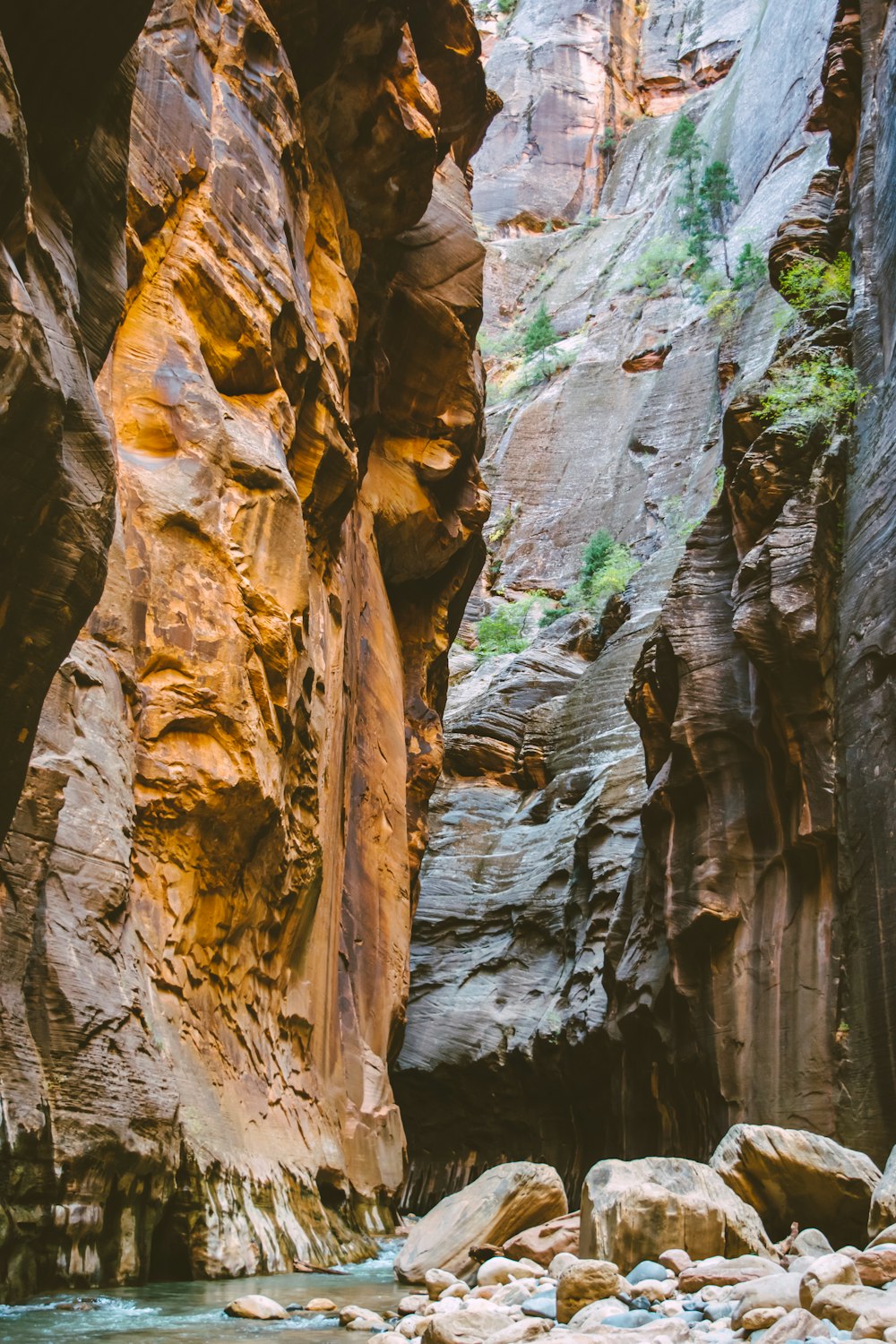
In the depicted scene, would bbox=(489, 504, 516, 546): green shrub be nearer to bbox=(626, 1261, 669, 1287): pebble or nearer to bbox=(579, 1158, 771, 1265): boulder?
bbox=(579, 1158, 771, 1265): boulder

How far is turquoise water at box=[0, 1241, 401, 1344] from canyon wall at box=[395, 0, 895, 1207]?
725cm

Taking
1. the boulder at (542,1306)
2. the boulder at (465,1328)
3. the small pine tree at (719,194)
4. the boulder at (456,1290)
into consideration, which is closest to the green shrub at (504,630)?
the small pine tree at (719,194)

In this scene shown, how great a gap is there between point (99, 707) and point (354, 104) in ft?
33.2

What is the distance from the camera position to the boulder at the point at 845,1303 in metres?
4.55

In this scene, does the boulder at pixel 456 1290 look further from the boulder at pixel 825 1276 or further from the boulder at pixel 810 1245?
the boulder at pixel 825 1276

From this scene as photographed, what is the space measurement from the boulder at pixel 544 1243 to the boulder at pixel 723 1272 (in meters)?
1.73

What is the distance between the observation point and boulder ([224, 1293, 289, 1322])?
6.24 meters

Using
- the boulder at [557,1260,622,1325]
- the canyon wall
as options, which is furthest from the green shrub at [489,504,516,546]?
the boulder at [557,1260,622,1325]

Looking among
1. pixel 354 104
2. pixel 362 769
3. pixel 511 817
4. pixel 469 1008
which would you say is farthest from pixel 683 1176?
pixel 511 817

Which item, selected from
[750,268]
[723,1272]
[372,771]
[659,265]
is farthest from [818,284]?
[659,265]

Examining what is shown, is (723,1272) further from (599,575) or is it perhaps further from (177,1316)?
(599,575)

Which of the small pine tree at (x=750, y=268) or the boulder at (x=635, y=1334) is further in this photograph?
the small pine tree at (x=750, y=268)

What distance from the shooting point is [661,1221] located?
697 cm

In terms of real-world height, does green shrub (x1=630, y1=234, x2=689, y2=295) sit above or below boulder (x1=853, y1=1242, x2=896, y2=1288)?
above
